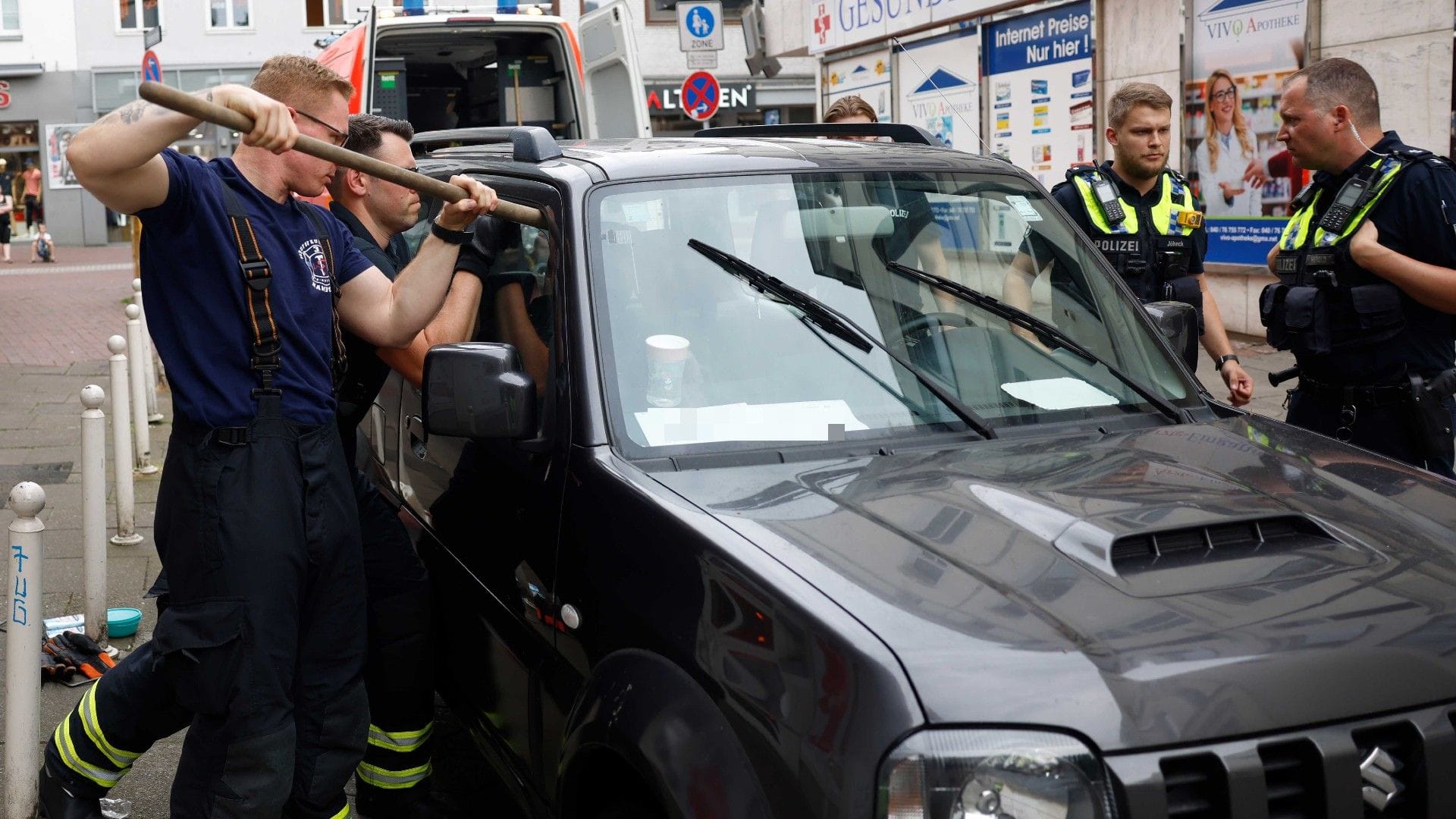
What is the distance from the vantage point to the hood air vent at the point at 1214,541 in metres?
2.37

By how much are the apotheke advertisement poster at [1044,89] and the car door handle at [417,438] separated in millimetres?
11323

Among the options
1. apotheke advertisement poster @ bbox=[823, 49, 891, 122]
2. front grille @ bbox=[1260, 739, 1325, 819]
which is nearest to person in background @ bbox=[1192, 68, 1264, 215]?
apotheke advertisement poster @ bbox=[823, 49, 891, 122]

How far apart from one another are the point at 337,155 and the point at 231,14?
121 feet

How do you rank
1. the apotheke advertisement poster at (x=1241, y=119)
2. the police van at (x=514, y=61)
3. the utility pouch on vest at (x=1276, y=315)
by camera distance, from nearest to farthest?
the utility pouch on vest at (x=1276, y=315) → the police van at (x=514, y=61) → the apotheke advertisement poster at (x=1241, y=119)

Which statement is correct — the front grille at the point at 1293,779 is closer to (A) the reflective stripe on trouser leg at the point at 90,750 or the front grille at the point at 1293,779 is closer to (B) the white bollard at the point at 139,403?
(A) the reflective stripe on trouser leg at the point at 90,750

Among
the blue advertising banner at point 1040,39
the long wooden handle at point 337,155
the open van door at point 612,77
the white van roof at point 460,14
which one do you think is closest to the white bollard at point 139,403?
the white van roof at point 460,14

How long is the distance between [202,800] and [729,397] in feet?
4.94

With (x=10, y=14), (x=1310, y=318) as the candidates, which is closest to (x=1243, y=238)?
(x=1310, y=318)

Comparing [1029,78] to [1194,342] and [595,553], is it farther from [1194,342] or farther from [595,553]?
[595,553]

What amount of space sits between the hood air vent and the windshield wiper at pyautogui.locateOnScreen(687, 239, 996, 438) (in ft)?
2.24

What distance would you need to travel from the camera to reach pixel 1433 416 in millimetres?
4371

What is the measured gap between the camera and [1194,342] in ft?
12.4

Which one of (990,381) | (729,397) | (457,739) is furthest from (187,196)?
(457,739)

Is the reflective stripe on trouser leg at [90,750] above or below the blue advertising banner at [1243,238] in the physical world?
below
